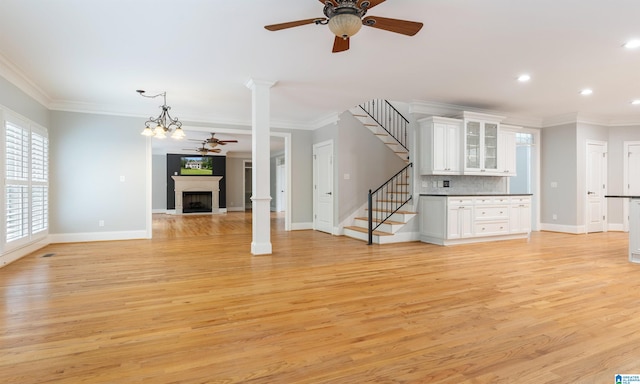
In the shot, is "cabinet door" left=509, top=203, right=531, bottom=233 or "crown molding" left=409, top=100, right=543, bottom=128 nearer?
"crown molding" left=409, top=100, right=543, bottom=128

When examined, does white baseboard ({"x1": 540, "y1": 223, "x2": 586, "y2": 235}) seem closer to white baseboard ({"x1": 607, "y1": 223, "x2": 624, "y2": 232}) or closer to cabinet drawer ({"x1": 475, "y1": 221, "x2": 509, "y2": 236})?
white baseboard ({"x1": 607, "y1": 223, "x2": 624, "y2": 232})

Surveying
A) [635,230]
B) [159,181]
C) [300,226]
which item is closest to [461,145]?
[635,230]

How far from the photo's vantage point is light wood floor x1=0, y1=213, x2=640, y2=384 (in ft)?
6.19

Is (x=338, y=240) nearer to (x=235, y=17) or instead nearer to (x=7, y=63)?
(x=235, y=17)

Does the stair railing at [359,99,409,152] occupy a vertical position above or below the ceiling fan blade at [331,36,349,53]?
above

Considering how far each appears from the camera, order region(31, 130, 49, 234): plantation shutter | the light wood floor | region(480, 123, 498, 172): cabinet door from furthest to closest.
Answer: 1. region(480, 123, 498, 172): cabinet door
2. region(31, 130, 49, 234): plantation shutter
3. the light wood floor

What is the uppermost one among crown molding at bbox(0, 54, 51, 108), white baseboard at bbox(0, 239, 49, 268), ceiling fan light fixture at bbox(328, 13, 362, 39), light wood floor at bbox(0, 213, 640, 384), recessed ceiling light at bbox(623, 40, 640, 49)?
recessed ceiling light at bbox(623, 40, 640, 49)

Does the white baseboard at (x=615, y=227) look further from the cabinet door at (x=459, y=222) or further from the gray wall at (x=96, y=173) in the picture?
the gray wall at (x=96, y=173)

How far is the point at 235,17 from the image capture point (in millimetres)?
3162

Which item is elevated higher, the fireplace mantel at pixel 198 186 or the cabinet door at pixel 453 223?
the fireplace mantel at pixel 198 186

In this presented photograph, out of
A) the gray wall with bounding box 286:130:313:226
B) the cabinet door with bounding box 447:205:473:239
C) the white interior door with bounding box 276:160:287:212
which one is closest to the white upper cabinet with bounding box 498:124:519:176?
the cabinet door with bounding box 447:205:473:239

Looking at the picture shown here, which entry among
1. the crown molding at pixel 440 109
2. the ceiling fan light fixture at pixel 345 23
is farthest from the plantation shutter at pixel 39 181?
the crown molding at pixel 440 109

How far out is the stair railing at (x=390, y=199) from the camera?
6.61 meters

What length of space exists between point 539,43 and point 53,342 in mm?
5160
